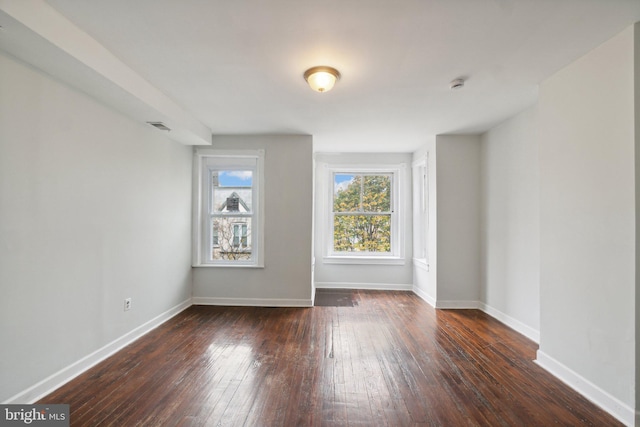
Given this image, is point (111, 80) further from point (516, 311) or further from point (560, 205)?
point (516, 311)

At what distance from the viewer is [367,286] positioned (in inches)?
228

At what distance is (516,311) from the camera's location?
3711 millimetres

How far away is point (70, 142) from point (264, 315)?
9.18ft

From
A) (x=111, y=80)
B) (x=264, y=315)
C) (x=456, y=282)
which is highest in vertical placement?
(x=111, y=80)

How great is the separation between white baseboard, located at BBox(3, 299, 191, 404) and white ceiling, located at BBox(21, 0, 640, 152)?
7.91 ft

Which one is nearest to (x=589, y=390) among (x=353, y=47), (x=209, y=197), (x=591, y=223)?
(x=591, y=223)

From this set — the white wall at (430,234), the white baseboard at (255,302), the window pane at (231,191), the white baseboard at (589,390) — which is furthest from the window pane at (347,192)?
the white baseboard at (589,390)

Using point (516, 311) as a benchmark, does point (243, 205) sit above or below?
above

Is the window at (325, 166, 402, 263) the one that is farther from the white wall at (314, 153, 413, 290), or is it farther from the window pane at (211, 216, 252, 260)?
the window pane at (211, 216, 252, 260)

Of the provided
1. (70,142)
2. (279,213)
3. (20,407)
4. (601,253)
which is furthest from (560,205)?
(20,407)

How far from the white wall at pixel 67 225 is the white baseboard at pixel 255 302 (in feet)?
3.06

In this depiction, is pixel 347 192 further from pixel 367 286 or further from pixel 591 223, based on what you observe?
pixel 591 223

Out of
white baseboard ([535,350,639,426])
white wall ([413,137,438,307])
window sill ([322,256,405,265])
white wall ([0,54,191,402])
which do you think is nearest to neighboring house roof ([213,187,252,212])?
white wall ([0,54,191,402])

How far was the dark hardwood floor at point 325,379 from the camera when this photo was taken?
6.68 feet
